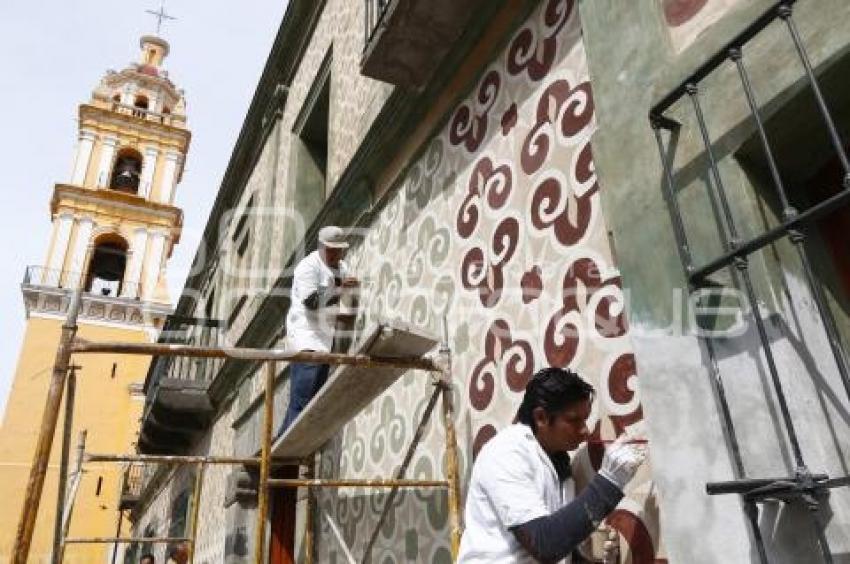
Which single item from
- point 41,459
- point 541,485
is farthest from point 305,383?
point 541,485

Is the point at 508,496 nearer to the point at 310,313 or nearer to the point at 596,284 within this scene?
the point at 596,284

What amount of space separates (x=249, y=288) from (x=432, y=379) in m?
5.89

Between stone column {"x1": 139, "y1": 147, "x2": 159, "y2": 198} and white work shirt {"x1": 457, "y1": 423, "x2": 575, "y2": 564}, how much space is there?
29656mm

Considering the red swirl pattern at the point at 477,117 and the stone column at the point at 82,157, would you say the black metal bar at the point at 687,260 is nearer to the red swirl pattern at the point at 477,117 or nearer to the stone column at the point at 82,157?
the red swirl pattern at the point at 477,117

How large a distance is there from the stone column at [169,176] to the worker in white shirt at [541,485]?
97.1ft

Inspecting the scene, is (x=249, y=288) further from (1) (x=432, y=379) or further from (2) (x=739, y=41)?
(2) (x=739, y=41)

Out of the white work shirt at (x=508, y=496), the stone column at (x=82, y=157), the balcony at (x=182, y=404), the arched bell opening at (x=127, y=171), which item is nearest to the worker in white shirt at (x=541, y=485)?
the white work shirt at (x=508, y=496)

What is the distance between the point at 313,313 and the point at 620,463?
2978 mm

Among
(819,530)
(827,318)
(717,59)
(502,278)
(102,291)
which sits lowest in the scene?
(819,530)

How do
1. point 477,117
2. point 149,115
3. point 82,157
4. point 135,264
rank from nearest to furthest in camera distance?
point 477,117, point 135,264, point 82,157, point 149,115

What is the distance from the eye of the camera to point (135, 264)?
27.9 meters

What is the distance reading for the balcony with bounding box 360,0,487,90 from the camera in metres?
4.08

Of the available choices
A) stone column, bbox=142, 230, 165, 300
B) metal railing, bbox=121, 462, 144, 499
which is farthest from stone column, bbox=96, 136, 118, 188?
metal railing, bbox=121, 462, 144, 499

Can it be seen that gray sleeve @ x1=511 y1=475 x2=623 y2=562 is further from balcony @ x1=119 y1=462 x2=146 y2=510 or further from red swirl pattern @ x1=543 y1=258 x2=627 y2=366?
balcony @ x1=119 y1=462 x2=146 y2=510
